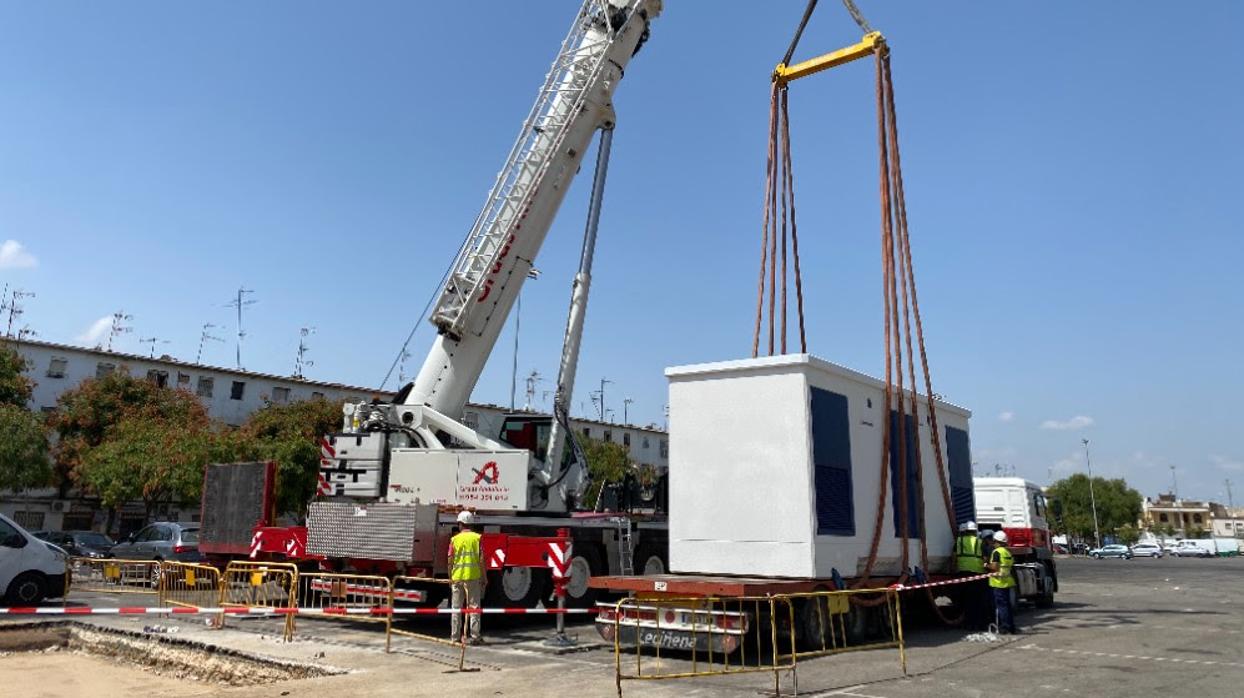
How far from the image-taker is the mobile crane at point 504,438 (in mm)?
11859

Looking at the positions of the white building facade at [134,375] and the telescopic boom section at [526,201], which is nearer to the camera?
the telescopic boom section at [526,201]

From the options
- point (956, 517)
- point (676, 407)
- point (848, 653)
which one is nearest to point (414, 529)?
point (676, 407)

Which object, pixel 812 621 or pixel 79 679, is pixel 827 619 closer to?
pixel 812 621

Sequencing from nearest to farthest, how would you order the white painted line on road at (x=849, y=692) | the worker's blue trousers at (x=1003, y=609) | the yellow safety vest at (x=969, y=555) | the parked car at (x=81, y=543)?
the white painted line on road at (x=849, y=692)
the worker's blue trousers at (x=1003, y=609)
the yellow safety vest at (x=969, y=555)
the parked car at (x=81, y=543)

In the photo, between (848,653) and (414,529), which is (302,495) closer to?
(414,529)

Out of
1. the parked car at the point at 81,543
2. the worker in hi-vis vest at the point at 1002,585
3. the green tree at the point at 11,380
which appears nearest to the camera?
the worker in hi-vis vest at the point at 1002,585

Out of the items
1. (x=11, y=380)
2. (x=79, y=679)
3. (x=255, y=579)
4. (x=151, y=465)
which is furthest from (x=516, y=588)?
(x=11, y=380)

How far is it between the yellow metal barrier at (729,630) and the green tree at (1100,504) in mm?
82746

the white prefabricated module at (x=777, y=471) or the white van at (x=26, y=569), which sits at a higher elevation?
the white prefabricated module at (x=777, y=471)

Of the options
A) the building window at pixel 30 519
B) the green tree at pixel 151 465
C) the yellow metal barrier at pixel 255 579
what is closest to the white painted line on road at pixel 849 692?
the yellow metal barrier at pixel 255 579

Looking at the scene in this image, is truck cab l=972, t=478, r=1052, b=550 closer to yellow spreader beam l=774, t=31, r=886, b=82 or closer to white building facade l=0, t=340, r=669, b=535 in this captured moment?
yellow spreader beam l=774, t=31, r=886, b=82

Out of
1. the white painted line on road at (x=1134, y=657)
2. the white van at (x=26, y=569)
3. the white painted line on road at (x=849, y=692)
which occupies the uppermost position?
the white van at (x=26, y=569)

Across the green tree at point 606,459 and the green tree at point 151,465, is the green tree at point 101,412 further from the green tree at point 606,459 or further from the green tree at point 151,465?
the green tree at point 606,459

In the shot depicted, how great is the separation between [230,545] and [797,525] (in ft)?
33.4
